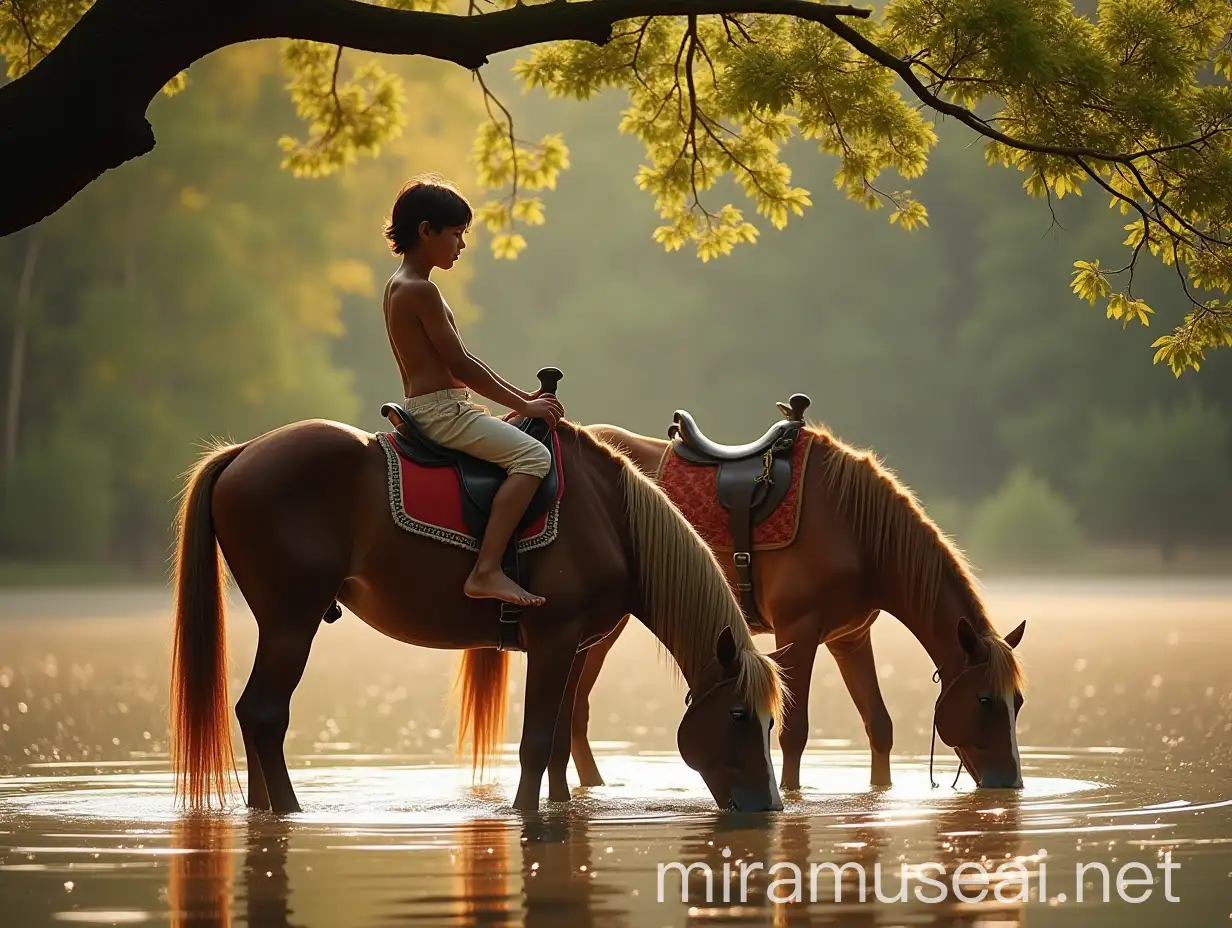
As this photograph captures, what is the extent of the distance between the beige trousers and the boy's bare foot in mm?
442

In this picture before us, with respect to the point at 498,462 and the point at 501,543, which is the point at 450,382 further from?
the point at 501,543

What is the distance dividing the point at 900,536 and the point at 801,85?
2.63 meters

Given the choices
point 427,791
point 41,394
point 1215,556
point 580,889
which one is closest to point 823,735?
point 427,791

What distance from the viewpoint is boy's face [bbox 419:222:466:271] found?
7.81m

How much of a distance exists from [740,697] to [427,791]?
1.81 meters

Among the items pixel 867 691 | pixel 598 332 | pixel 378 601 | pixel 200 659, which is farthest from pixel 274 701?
pixel 598 332

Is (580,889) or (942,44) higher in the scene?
(942,44)

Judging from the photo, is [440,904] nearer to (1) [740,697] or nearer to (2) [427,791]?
A: (1) [740,697]

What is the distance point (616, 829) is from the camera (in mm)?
6953

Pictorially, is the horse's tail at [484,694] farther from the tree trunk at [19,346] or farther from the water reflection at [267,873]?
the tree trunk at [19,346]

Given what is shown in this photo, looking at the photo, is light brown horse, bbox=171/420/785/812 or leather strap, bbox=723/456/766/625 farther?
leather strap, bbox=723/456/766/625

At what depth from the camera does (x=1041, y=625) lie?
24438mm

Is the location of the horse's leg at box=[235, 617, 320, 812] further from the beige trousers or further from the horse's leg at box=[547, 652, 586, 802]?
the horse's leg at box=[547, 652, 586, 802]

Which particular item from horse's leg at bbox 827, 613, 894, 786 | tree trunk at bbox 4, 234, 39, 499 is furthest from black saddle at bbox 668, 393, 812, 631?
tree trunk at bbox 4, 234, 39, 499
